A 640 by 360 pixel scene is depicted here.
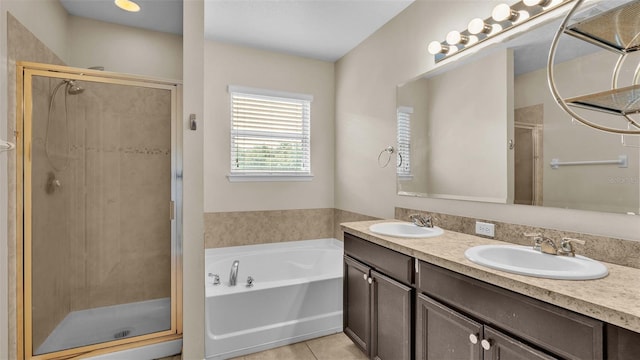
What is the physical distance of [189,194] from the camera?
198 centimetres

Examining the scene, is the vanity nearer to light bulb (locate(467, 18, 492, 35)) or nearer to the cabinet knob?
the cabinet knob

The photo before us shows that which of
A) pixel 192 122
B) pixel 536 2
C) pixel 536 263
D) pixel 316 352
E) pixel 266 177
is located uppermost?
pixel 536 2

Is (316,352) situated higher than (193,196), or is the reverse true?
(193,196)

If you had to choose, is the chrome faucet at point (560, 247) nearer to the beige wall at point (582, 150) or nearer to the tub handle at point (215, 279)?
the beige wall at point (582, 150)

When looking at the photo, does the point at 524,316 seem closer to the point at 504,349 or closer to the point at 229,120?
the point at 504,349

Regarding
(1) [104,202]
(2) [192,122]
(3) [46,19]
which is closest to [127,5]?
(3) [46,19]

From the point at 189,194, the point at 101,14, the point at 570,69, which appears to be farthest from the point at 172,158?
the point at 570,69

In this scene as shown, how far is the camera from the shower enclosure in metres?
1.88

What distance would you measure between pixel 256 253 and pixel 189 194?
51.7 inches

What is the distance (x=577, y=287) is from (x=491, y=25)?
1.51m

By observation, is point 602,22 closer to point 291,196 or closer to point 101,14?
point 291,196

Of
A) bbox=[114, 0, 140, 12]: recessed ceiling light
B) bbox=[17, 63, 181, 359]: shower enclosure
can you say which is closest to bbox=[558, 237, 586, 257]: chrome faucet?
bbox=[17, 63, 181, 359]: shower enclosure

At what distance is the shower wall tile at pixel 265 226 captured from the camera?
305cm

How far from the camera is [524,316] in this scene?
1.01 metres
